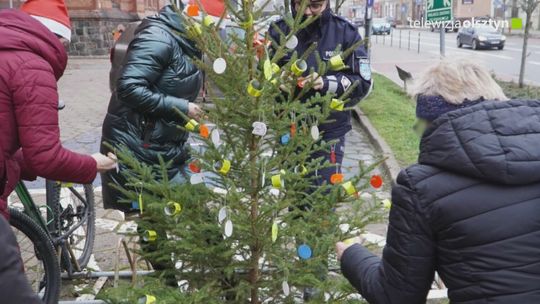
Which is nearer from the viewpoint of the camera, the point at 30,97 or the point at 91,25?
the point at 30,97

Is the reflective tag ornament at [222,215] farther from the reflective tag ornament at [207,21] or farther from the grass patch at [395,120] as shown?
the grass patch at [395,120]

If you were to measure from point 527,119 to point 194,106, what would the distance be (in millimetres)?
1567

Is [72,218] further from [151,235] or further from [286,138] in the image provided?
[286,138]

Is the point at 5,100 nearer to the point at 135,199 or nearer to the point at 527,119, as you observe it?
the point at 135,199

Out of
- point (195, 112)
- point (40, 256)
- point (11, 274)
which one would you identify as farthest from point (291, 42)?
point (40, 256)

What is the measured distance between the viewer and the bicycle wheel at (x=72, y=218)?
3668mm

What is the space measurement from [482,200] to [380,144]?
6.48m

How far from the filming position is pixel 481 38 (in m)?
31.7

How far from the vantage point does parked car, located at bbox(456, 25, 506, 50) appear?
103 feet

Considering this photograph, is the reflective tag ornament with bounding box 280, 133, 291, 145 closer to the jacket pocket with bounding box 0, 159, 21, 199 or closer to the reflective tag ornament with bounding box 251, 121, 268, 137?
the reflective tag ornament with bounding box 251, 121, 268, 137

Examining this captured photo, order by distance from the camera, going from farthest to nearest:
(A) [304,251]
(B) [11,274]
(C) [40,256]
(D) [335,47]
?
(D) [335,47]
(C) [40,256]
(A) [304,251]
(B) [11,274]

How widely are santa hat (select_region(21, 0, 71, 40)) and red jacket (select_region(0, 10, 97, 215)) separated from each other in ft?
0.36

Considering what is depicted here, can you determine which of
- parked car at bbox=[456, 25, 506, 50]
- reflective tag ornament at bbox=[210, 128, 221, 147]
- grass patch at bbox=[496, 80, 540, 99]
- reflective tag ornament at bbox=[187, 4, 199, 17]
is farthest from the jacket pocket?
parked car at bbox=[456, 25, 506, 50]

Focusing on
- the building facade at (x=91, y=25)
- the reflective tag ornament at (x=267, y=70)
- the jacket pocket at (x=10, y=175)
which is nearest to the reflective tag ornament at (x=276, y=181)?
the reflective tag ornament at (x=267, y=70)
